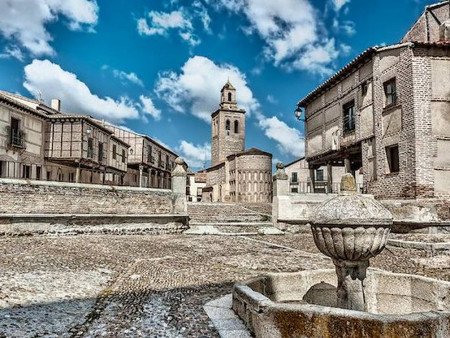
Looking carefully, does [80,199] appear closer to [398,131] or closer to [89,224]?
[89,224]

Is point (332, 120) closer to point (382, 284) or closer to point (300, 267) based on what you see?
point (300, 267)

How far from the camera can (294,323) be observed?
10.4 feet

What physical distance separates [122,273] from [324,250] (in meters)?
4.40

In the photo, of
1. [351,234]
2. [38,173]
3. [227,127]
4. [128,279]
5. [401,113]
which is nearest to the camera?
[351,234]

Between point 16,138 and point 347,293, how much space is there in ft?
83.2

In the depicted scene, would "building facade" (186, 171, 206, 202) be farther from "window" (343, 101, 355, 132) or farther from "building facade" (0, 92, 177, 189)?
"window" (343, 101, 355, 132)

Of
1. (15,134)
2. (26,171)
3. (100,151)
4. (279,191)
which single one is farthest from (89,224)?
(100,151)

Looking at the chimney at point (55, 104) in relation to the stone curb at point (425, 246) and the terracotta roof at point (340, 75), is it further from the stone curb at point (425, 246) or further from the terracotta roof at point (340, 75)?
the stone curb at point (425, 246)

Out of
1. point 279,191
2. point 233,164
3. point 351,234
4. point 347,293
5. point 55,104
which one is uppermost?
point 55,104

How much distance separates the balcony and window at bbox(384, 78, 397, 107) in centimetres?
2324

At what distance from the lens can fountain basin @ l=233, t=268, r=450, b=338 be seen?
112 inches

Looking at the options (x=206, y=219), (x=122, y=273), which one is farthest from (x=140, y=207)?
(x=122, y=273)

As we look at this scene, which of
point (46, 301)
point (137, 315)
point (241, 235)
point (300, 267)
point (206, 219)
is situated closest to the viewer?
point (137, 315)

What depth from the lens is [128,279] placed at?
20.8 ft
